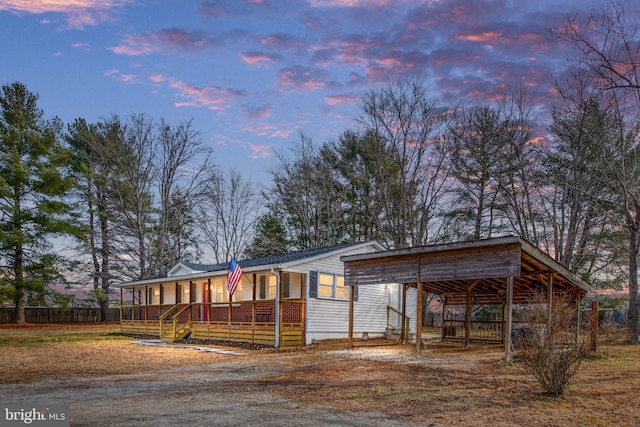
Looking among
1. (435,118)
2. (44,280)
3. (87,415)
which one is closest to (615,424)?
(87,415)

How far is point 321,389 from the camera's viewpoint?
9195 millimetres

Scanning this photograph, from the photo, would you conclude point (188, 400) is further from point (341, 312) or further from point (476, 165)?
point (476, 165)

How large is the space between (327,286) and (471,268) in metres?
7.76

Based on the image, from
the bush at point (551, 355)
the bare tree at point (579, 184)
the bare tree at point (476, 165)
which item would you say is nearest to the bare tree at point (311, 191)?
the bare tree at point (476, 165)

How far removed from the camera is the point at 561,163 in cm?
2723

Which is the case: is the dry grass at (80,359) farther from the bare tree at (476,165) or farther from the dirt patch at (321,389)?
the bare tree at (476,165)

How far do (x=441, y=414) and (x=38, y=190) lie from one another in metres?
33.0

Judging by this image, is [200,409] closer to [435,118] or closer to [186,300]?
[186,300]

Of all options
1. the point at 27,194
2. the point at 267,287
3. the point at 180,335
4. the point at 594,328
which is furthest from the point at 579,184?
the point at 27,194

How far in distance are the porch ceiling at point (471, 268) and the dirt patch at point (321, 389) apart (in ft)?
7.27

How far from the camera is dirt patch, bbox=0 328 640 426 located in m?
6.96

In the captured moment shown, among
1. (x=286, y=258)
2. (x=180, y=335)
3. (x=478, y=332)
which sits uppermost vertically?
(x=286, y=258)

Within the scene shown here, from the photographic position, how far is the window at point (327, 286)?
19719mm

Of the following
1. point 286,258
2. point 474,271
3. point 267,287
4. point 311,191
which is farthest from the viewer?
point 311,191
